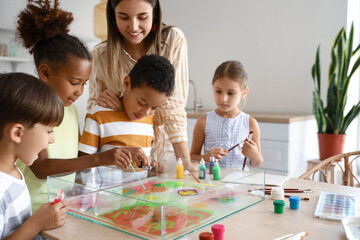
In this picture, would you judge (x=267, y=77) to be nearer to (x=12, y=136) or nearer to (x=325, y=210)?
(x=325, y=210)

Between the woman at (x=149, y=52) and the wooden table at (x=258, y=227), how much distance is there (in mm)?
527

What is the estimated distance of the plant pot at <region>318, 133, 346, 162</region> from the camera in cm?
270

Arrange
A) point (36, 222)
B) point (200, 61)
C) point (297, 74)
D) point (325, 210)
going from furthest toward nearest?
point (200, 61) < point (297, 74) < point (325, 210) < point (36, 222)

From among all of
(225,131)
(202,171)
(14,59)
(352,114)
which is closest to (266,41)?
(352,114)

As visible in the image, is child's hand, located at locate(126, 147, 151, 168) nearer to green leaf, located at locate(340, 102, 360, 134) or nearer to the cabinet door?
the cabinet door

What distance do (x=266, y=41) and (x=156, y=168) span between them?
2.53 metres

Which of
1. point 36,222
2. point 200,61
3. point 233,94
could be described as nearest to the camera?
point 36,222

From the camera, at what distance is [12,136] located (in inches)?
34.2

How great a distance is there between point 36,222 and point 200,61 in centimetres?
320

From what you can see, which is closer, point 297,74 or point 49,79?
point 49,79

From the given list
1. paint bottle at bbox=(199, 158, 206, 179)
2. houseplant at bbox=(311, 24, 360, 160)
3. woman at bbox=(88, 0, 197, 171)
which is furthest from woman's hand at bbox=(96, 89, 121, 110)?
houseplant at bbox=(311, 24, 360, 160)

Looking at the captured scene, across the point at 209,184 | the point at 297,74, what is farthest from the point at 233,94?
the point at 297,74

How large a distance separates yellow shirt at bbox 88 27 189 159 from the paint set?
62cm

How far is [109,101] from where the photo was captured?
4.55 ft
